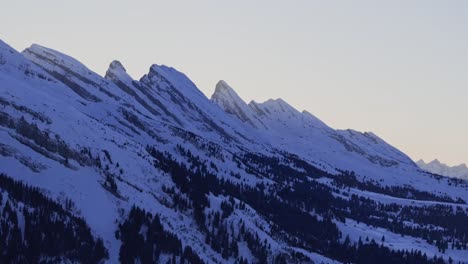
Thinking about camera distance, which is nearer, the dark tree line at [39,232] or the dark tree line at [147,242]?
the dark tree line at [39,232]

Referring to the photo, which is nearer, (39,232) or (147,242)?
(39,232)

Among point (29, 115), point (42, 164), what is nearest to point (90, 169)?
point (42, 164)

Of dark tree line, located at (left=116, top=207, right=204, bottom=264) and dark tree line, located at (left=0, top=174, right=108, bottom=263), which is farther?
dark tree line, located at (left=116, top=207, right=204, bottom=264)

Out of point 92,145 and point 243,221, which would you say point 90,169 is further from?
point 243,221

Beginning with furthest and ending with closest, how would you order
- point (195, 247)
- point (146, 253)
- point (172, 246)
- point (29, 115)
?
point (29, 115), point (195, 247), point (172, 246), point (146, 253)

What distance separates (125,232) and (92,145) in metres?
51.5

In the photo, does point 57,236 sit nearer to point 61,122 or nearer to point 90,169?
point 90,169

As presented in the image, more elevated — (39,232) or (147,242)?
(39,232)

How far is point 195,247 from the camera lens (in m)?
158

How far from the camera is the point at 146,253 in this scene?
137625 millimetres

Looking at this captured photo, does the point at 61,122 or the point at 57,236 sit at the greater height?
the point at 61,122

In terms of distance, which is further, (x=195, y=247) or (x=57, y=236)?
(x=195, y=247)

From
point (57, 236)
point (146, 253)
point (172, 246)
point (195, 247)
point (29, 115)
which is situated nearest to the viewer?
point (57, 236)

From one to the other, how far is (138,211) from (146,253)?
18.2 metres
